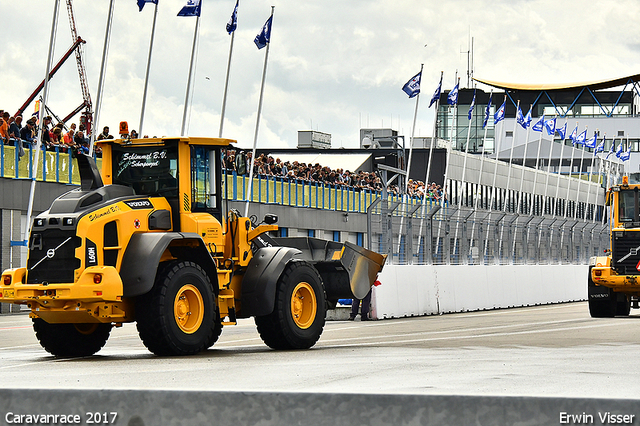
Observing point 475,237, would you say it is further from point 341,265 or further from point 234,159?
point 234,159

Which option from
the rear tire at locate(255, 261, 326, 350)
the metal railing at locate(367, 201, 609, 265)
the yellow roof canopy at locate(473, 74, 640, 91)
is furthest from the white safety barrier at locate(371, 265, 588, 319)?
the yellow roof canopy at locate(473, 74, 640, 91)

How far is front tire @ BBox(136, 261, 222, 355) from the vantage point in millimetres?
12156

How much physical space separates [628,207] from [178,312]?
15.8 metres

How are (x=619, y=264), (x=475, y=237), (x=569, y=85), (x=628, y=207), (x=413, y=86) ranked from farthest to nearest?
(x=569, y=85) → (x=413, y=86) → (x=475, y=237) → (x=628, y=207) → (x=619, y=264)

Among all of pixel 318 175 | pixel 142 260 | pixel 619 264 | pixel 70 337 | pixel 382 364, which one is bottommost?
pixel 70 337

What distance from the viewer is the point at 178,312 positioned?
12469mm

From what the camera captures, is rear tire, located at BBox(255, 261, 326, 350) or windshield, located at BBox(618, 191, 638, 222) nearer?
rear tire, located at BBox(255, 261, 326, 350)

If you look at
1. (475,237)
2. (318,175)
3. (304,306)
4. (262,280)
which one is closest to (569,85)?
(318,175)

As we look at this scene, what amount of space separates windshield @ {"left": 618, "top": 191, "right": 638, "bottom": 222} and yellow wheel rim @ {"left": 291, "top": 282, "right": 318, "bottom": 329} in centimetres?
1329

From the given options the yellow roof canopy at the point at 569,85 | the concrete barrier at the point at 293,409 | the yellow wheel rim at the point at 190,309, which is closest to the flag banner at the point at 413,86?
the yellow wheel rim at the point at 190,309

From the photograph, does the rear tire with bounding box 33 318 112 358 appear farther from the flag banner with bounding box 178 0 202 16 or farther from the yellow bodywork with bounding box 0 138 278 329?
the flag banner with bounding box 178 0 202 16

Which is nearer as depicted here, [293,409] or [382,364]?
[293,409]

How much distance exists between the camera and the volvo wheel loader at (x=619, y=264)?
2461cm

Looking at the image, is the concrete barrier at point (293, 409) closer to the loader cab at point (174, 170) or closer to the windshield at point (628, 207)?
the loader cab at point (174, 170)
